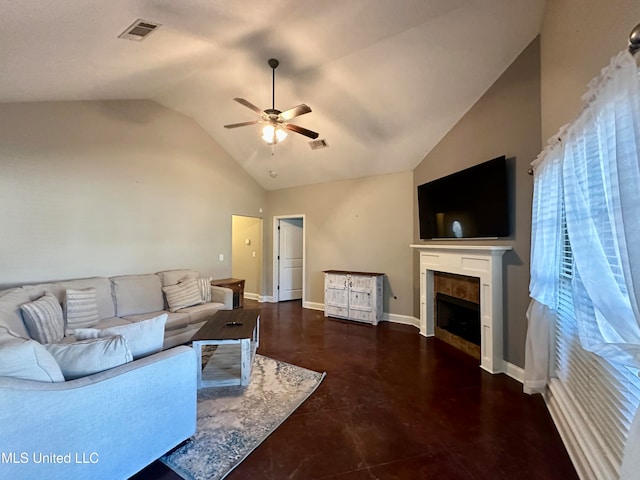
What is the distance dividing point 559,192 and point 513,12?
1824mm

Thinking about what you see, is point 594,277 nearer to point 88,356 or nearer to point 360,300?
point 88,356

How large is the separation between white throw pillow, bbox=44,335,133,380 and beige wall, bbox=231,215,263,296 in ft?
17.1

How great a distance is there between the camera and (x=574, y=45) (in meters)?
2.10

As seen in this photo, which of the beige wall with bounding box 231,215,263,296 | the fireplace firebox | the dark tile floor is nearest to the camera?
the dark tile floor

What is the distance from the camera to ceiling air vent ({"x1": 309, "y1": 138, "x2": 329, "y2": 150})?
4.99 meters

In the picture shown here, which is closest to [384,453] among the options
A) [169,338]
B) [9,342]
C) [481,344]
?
[481,344]

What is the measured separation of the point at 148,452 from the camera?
1778 mm

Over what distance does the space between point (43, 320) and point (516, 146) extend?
16.3 ft

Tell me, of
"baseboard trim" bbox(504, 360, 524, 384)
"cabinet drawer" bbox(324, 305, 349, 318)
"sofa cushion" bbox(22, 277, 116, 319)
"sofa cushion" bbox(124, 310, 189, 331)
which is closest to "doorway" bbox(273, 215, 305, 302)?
"cabinet drawer" bbox(324, 305, 349, 318)

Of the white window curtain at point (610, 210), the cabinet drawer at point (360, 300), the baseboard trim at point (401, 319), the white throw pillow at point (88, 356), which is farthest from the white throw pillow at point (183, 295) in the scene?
the white window curtain at point (610, 210)

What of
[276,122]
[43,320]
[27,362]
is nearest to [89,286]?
[43,320]

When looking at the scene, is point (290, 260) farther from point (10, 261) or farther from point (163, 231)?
point (10, 261)

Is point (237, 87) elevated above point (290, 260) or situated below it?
above

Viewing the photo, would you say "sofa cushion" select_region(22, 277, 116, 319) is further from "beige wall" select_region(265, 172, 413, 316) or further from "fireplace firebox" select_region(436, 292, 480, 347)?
"fireplace firebox" select_region(436, 292, 480, 347)
